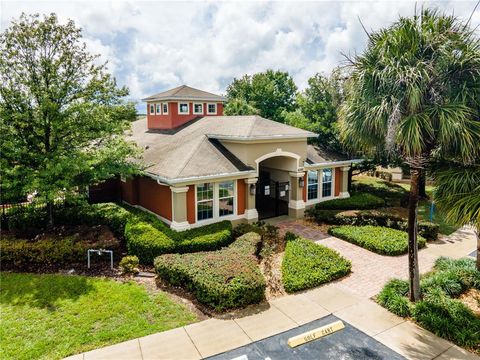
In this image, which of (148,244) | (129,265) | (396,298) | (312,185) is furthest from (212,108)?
(396,298)

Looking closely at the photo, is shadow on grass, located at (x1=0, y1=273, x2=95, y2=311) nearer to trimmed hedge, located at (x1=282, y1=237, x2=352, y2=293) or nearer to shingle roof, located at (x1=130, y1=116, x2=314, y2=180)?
shingle roof, located at (x1=130, y1=116, x2=314, y2=180)

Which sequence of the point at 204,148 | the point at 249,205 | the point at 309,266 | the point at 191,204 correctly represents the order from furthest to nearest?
the point at 204,148, the point at 249,205, the point at 191,204, the point at 309,266

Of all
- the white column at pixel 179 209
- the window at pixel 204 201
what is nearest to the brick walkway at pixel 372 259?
the window at pixel 204 201

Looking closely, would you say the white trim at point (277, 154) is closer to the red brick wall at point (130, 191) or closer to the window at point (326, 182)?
the window at point (326, 182)

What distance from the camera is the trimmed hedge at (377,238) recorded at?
1404cm

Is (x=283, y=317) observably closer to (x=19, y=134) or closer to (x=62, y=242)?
(x=62, y=242)

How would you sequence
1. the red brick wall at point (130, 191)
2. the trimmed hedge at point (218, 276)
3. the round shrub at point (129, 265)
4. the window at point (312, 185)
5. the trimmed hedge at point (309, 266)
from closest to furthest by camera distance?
the trimmed hedge at point (218, 276) → the trimmed hedge at point (309, 266) → the round shrub at point (129, 265) → the red brick wall at point (130, 191) → the window at point (312, 185)

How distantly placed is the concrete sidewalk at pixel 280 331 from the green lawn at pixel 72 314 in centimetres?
46

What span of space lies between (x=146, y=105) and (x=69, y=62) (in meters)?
13.6

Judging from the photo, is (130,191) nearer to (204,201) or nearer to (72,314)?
(204,201)

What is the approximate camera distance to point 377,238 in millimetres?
14898

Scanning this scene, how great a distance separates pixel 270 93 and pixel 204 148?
26.9m

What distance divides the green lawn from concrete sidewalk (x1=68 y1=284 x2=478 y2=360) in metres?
0.46

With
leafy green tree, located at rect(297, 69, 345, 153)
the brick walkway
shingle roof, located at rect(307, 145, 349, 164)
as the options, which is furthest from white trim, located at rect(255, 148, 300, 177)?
leafy green tree, located at rect(297, 69, 345, 153)
